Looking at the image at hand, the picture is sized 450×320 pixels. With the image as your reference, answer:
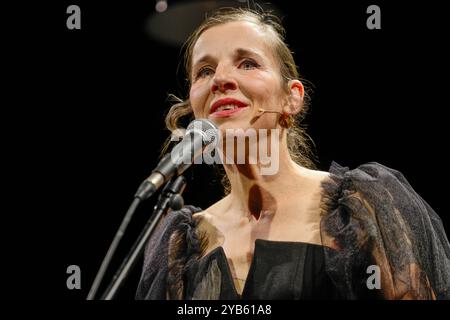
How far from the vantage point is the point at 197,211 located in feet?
6.21

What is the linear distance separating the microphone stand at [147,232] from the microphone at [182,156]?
28 millimetres

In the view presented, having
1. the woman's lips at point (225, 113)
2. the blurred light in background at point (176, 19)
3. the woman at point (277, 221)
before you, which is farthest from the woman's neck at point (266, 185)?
the blurred light in background at point (176, 19)

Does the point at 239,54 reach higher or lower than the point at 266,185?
higher

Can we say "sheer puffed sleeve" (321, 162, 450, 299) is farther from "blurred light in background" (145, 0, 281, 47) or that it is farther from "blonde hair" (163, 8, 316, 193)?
"blurred light in background" (145, 0, 281, 47)

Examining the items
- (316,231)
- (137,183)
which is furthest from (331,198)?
(137,183)

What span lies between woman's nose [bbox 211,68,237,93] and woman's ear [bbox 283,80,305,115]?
242 mm

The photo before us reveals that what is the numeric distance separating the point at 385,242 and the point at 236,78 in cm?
69

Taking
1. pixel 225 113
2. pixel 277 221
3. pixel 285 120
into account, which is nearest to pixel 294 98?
pixel 285 120

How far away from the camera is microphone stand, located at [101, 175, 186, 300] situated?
3.34 feet

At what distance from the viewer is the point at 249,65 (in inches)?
65.4

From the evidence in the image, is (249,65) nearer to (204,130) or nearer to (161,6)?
(204,130)

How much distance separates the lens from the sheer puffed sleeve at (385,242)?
1297 mm

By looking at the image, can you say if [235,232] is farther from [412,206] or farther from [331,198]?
[412,206]

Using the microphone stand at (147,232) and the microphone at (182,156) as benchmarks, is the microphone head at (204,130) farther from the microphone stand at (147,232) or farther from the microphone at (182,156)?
the microphone stand at (147,232)
